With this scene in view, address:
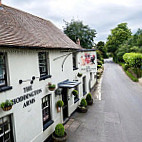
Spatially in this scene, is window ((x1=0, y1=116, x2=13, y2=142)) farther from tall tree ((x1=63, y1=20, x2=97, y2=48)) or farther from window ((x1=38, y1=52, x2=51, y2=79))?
Result: tall tree ((x1=63, y1=20, x2=97, y2=48))

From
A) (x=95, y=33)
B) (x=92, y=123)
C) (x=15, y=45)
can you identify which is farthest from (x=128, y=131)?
(x=95, y=33)

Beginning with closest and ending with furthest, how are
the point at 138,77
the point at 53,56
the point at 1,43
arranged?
the point at 1,43 → the point at 53,56 → the point at 138,77

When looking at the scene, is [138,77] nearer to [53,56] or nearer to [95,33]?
[95,33]

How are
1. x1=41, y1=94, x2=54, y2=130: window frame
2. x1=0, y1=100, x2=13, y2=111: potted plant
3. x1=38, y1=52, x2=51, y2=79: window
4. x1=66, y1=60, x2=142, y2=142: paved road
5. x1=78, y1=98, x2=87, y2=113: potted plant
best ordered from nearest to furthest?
x1=0, y1=100, x2=13, y2=111: potted plant, x1=38, y1=52, x2=51, y2=79: window, x1=41, y1=94, x2=54, y2=130: window frame, x1=66, y1=60, x2=142, y2=142: paved road, x1=78, y1=98, x2=87, y2=113: potted plant

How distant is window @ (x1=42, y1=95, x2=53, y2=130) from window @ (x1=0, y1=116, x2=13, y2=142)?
2332 mm

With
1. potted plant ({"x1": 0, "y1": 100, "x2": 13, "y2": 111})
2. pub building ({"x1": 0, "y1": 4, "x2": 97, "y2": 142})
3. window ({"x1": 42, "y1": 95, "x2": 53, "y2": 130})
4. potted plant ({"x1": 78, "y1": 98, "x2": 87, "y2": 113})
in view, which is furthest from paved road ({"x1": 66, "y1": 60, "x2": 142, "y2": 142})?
potted plant ({"x1": 0, "y1": 100, "x2": 13, "y2": 111})

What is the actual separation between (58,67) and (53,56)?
38.6 inches

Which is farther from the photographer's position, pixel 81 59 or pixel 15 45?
pixel 81 59

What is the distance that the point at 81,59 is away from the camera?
14062 mm

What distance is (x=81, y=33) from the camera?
2845cm

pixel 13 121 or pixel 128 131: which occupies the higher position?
pixel 13 121

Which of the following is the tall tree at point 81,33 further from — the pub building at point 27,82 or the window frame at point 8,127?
the window frame at point 8,127

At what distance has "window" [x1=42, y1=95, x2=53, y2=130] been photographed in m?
8.10

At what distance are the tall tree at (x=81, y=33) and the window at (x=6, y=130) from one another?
24357 millimetres
